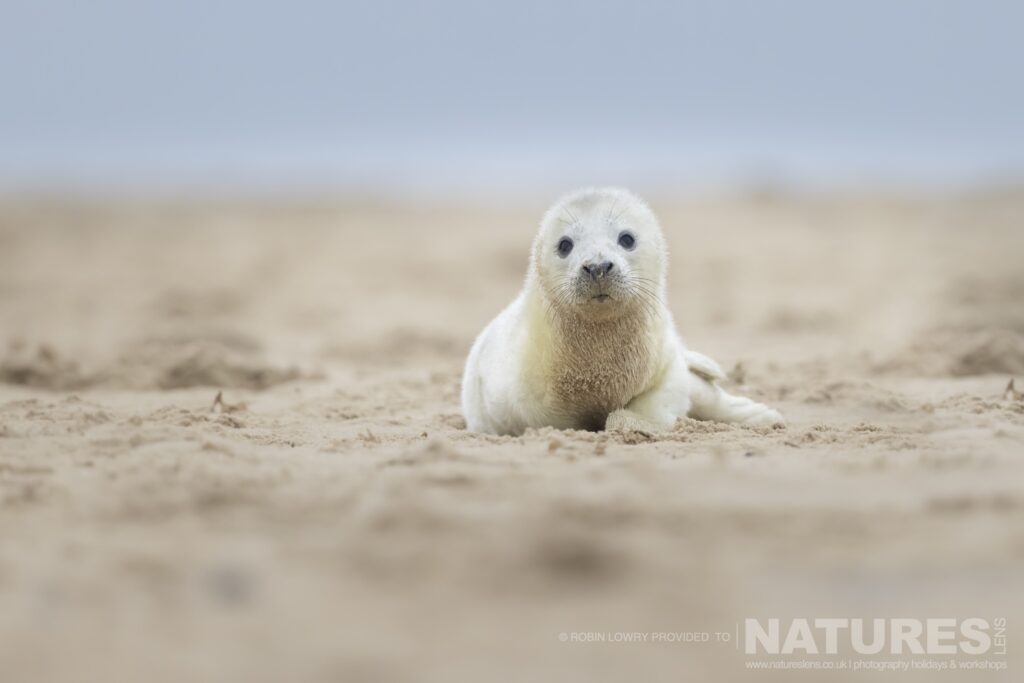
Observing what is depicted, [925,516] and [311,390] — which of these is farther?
[311,390]

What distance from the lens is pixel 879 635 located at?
296cm

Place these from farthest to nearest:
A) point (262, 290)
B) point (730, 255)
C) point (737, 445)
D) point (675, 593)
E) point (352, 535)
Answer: point (730, 255) < point (262, 290) < point (737, 445) < point (352, 535) < point (675, 593)

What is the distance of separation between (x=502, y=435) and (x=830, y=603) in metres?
3.03

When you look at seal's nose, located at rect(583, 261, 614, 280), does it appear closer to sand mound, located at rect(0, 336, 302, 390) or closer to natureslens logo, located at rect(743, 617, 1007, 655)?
natureslens logo, located at rect(743, 617, 1007, 655)

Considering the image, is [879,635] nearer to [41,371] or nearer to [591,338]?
[591,338]

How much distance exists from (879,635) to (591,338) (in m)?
3.04

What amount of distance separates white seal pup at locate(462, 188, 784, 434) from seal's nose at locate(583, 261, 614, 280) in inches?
2.1

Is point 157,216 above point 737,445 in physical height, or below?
above

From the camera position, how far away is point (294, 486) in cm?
426

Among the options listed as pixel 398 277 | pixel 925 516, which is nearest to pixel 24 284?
pixel 398 277

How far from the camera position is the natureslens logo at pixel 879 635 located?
9.59 feet

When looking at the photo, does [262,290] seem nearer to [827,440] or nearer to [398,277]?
[398,277]

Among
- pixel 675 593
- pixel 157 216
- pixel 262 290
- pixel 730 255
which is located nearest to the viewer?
pixel 675 593

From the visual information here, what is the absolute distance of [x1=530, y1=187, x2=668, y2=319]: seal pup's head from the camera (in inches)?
223
